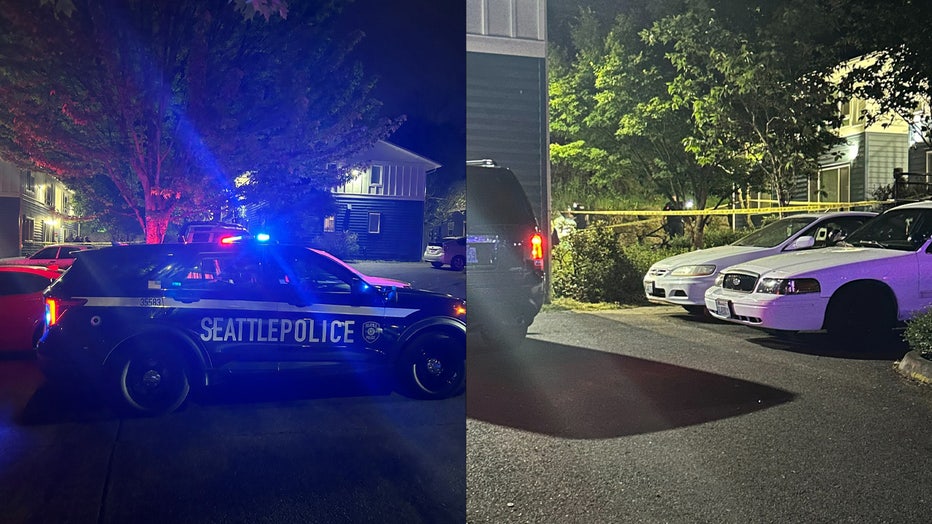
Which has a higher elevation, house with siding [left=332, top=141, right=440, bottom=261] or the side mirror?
house with siding [left=332, top=141, right=440, bottom=261]

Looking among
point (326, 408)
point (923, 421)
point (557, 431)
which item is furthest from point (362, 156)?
point (923, 421)

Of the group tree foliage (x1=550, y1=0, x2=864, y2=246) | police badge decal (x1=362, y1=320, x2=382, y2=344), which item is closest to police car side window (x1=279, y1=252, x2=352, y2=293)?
police badge decal (x1=362, y1=320, x2=382, y2=344)

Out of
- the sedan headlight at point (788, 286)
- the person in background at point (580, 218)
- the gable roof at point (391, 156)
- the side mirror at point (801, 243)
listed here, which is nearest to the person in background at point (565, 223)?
the person in background at point (580, 218)

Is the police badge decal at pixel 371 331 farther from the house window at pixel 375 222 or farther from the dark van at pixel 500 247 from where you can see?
the dark van at pixel 500 247

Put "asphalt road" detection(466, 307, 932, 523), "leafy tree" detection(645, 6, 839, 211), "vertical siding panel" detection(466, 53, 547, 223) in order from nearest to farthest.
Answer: "asphalt road" detection(466, 307, 932, 523) < "vertical siding panel" detection(466, 53, 547, 223) < "leafy tree" detection(645, 6, 839, 211)

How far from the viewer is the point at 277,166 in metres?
1.26

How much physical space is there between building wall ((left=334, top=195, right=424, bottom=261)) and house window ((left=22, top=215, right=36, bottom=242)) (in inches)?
19.4

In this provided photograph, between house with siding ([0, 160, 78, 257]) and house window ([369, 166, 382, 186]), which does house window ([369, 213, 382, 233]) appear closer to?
house window ([369, 166, 382, 186])

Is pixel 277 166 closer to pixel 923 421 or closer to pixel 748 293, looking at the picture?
pixel 748 293

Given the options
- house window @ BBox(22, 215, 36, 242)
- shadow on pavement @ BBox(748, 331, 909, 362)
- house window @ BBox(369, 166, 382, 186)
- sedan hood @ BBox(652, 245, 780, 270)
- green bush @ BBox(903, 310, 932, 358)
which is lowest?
shadow on pavement @ BBox(748, 331, 909, 362)

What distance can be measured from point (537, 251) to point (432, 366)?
1.02 metres

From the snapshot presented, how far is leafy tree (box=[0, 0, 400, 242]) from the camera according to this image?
3.82 ft

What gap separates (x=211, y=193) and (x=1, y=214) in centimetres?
35

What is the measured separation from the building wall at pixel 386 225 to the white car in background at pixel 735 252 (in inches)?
84.5
